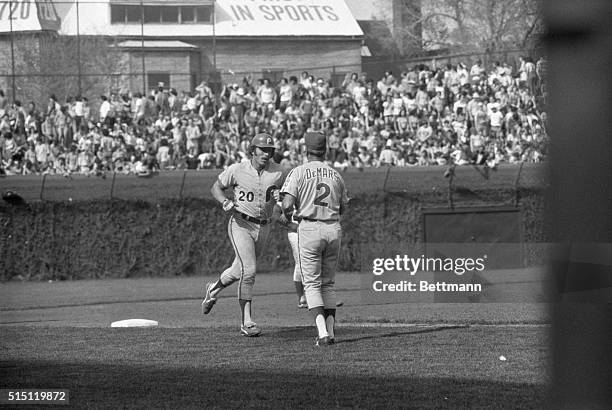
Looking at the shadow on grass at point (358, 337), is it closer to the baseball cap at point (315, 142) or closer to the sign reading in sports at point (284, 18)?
the baseball cap at point (315, 142)

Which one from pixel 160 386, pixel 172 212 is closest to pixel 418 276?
pixel 160 386

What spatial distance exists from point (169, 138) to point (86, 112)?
2.80 meters

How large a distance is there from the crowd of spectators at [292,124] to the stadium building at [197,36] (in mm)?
2366

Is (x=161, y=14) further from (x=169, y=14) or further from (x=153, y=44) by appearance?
(x=153, y=44)

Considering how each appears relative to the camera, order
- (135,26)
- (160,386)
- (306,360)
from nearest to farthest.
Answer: (160,386)
(306,360)
(135,26)

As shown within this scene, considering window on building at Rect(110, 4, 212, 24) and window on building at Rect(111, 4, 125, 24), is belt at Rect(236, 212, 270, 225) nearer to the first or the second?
window on building at Rect(110, 4, 212, 24)

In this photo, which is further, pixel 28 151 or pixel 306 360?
pixel 28 151

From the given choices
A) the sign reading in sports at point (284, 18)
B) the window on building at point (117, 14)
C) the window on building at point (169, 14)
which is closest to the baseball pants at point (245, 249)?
the sign reading in sports at point (284, 18)

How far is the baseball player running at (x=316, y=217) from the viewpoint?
8773 mm

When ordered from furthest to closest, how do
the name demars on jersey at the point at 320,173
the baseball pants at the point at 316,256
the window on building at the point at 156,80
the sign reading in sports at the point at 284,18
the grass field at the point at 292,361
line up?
the sign reading in sports at the point at 284,18
the window on building at the point at 156,80
the name demars on jersey at the point at 320,173
the baseball pants at the point at 316,256
the grass field at the point at 292,361

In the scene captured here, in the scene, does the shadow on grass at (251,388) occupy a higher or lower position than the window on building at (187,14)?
lower

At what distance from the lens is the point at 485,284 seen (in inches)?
513

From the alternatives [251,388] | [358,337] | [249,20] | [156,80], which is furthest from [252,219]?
[249,20]

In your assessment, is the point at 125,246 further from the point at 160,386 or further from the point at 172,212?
the point at 160,386
